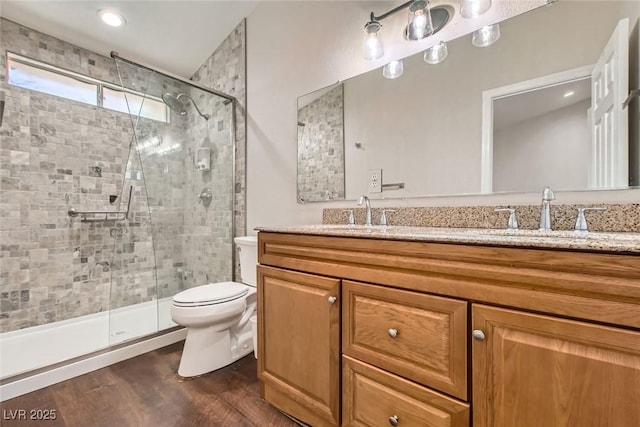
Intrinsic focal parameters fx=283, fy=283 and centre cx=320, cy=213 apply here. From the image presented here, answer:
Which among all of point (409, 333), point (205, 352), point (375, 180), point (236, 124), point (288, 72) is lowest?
point (205, 352)

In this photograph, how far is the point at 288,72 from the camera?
6.93 ft

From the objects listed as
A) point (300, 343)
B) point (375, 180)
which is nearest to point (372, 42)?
point (375, 180)

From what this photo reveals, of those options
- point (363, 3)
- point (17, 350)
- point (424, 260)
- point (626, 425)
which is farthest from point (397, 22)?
point (17, 350)

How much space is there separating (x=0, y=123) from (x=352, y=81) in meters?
2.49

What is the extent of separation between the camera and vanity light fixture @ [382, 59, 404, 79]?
1.55 meters

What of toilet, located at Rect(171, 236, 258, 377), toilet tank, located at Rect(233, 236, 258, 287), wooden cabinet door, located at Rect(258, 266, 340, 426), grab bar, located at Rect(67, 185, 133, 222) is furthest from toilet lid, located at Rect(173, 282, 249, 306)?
grab bar, located at Rect(67, 185, 133, 222)

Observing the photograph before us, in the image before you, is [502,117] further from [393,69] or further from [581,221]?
[393,69]

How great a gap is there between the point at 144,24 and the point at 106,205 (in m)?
1.54

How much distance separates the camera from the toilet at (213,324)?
165 cm

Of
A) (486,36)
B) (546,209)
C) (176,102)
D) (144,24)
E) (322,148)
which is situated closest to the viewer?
(546,209)

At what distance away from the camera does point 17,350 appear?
1.94 metres

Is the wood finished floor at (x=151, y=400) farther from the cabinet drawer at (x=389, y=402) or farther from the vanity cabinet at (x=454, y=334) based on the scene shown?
the cabinet drawer at (x=389, y=402)

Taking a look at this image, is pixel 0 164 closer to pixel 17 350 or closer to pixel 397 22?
pixel 17 350

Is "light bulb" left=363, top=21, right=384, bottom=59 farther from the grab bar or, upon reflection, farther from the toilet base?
the grab bar
